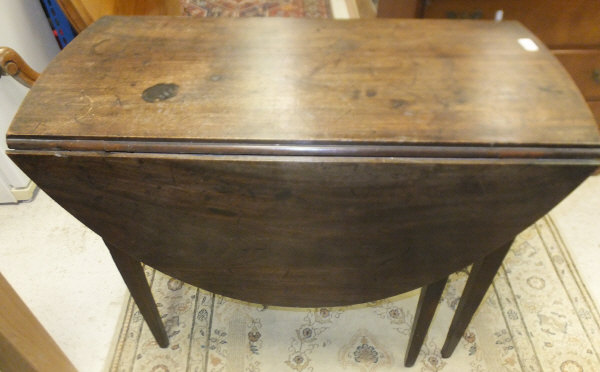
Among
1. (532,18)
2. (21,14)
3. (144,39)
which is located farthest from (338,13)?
(144,39)

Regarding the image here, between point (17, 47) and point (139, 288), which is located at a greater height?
point (17, 47)

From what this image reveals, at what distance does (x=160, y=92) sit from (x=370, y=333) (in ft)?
2.99

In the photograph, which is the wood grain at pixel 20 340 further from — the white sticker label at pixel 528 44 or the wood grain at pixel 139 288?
the white sticker label at pixel 528 44

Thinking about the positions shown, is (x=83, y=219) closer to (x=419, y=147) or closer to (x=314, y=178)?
(x=314, y=178)

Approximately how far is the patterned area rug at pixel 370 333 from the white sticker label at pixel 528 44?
2.54 feet

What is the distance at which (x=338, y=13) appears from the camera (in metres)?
2.57

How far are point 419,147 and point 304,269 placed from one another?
348 millimetres

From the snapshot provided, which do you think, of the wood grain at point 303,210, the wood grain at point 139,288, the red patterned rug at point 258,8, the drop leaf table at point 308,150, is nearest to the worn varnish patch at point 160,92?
the drop leaf table at point 308,150

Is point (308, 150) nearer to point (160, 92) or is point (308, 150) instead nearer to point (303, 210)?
point (303, 210)

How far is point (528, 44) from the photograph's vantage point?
3.15 ft

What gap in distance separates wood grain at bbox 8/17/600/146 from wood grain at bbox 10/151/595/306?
0.15 feet

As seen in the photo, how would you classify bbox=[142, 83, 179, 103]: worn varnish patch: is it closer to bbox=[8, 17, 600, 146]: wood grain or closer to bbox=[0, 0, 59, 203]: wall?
bbox=[8, 17, 600, 146]: wood grain

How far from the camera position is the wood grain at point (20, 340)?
940 mm

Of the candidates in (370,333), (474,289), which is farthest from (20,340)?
(474,289)
